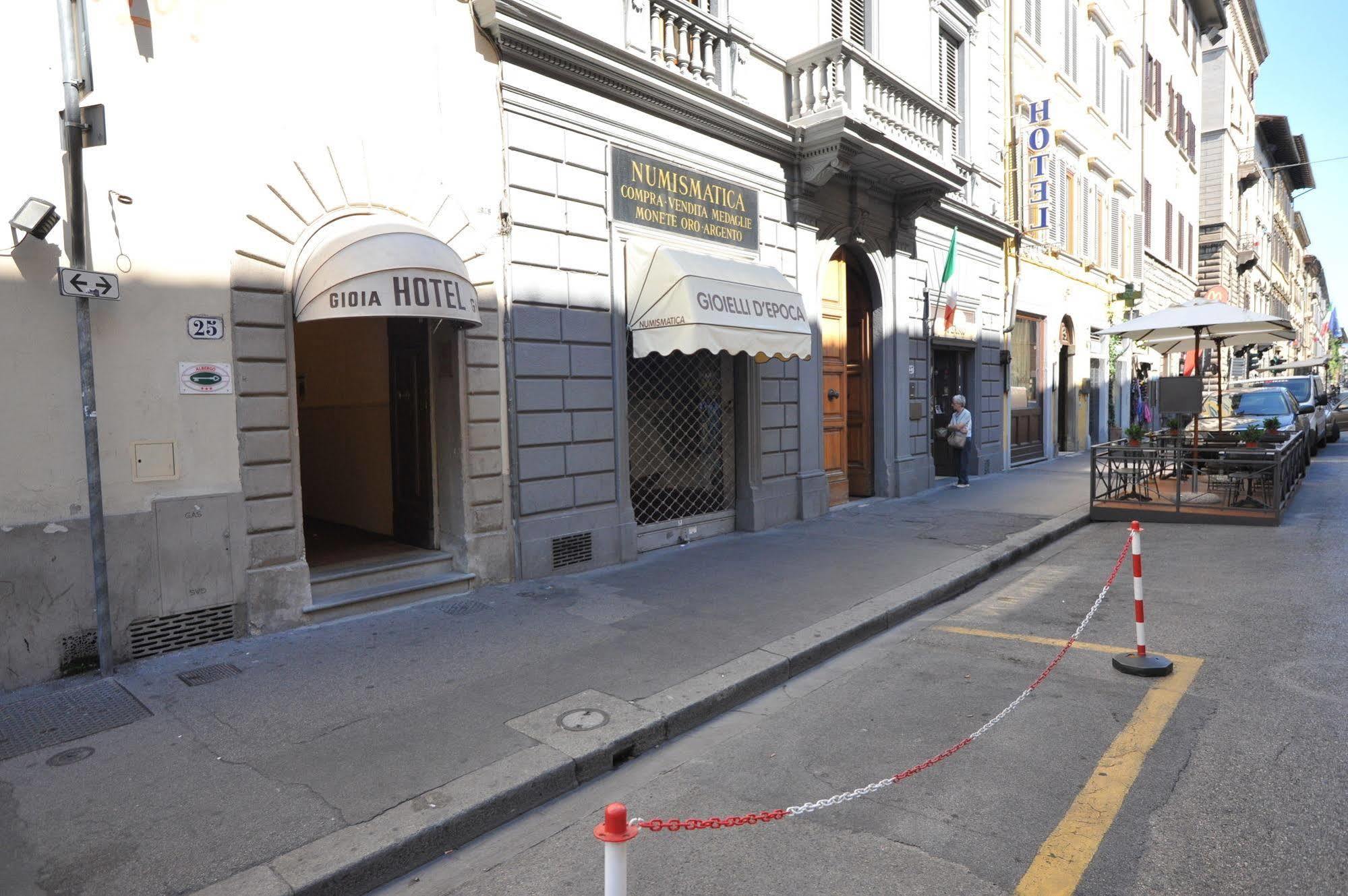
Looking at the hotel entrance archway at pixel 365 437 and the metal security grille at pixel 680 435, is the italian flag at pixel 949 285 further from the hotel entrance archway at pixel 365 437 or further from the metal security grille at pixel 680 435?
the hotel entrance archway at pixel 365 437

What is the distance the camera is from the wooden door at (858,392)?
1328 centimetres

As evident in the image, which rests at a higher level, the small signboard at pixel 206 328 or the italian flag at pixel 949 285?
the italian flag at pixel 949 285

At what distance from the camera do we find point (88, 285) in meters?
5.11

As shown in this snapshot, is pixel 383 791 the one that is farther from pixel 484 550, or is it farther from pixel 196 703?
pixel 484 550

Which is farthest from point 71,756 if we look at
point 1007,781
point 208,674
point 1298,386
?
point 1298,386

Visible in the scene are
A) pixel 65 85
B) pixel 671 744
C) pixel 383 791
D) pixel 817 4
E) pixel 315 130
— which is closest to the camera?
pixel 383 791

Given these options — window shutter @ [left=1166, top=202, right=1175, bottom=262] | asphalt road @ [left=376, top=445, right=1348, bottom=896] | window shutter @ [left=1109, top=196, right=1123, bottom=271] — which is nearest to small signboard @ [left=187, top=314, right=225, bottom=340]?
asphalt road @ [left=376, top=445, right=1348, bottom=896]

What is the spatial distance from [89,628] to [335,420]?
466 cm

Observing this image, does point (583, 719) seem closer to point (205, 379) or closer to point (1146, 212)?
point (205, 379)

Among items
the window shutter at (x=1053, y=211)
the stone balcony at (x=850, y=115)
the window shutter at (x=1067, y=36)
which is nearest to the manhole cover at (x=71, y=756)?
the stone balcony at (x=850, y=115)

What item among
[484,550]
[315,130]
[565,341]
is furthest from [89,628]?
[565,341]

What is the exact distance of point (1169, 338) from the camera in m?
14.5

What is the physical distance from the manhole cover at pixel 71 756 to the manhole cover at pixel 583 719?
8.04ft

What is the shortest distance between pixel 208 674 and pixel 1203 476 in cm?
1387
